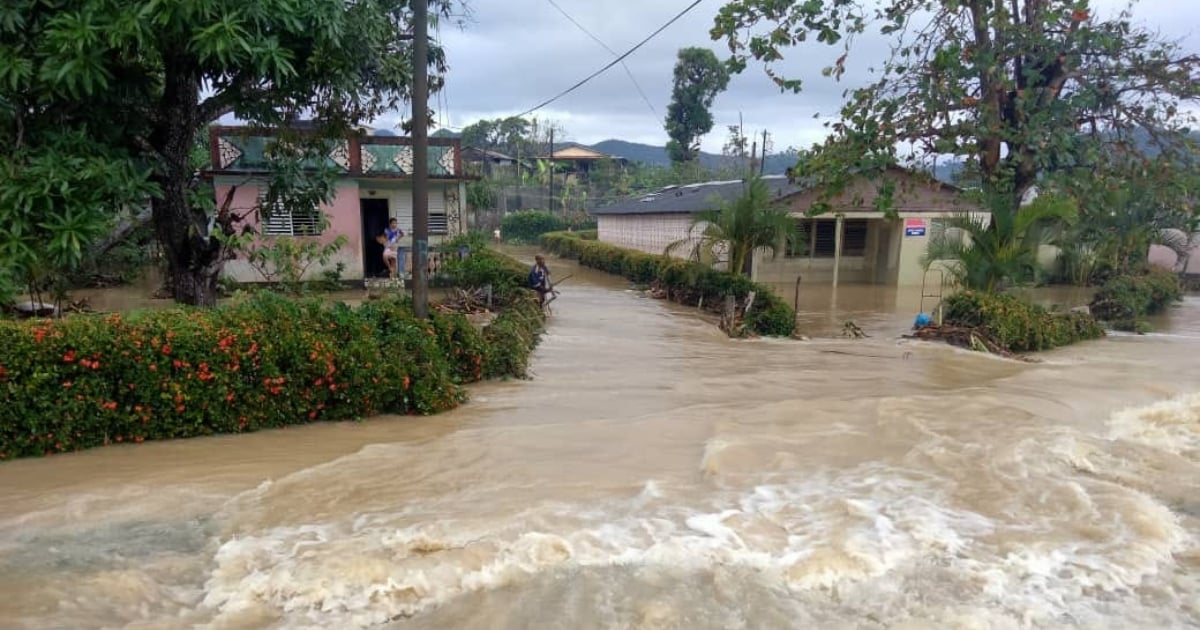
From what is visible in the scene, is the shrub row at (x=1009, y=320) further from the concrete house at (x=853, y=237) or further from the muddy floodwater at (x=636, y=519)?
the concrete house at (x=853, y=237)

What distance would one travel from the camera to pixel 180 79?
657cm

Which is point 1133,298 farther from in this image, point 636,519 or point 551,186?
point 551,186

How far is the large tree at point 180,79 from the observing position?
506 cm

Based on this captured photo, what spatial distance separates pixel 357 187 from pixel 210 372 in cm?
1092

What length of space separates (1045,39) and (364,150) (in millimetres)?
13104

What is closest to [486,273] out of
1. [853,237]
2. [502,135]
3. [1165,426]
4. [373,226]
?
[373,226]

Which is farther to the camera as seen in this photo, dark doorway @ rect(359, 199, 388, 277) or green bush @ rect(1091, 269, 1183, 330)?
dark doorway @ rect(359, 199, 388, 277)

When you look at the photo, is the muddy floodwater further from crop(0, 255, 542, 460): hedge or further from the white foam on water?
crop(0, 255, 542, 460): hedge

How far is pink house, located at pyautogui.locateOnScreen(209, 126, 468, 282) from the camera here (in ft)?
48.9

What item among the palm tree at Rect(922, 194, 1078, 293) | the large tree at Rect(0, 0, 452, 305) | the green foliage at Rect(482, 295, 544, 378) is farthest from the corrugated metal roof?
the large tree at Rect(0, 0, 452, 305)

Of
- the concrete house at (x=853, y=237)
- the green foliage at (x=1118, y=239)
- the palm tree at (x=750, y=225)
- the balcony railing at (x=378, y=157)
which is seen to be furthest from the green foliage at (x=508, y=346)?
the green foliage at (x=1118, y=239)

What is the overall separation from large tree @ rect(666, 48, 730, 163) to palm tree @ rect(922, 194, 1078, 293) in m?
32.9

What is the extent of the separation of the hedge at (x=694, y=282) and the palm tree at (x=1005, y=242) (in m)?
2.96

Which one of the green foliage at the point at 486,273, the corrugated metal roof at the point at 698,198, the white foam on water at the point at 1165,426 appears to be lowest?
the white foam on water at the point at 1165,426
